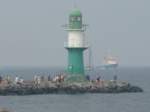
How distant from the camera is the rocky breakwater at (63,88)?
189 feet

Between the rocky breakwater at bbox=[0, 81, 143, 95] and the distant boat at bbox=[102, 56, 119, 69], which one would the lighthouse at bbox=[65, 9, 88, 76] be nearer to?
the rocky breakwater at bbox=[0, 81, 143, 95]

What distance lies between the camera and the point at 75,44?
201ft

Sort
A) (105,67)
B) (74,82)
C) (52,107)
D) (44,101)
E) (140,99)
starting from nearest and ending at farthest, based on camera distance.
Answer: (52,107), (44,101), (140,99), (74,82), (105,67)

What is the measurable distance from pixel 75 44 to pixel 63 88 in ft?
11.7

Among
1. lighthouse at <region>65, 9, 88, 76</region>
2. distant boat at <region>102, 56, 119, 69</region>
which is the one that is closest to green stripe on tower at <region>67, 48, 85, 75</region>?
lighthouse at <region>65, 9, 88, 76</region>

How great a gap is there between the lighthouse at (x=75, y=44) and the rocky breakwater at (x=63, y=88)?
127cm

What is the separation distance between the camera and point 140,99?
56844 mm

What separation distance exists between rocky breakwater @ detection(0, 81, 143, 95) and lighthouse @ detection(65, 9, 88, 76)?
4.16 feet

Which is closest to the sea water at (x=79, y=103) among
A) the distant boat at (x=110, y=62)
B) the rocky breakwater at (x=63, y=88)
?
the rocky breakwater at (x=63, y=88)

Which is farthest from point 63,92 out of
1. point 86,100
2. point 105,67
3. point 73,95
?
point 105,67

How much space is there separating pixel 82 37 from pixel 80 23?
3.27 feet

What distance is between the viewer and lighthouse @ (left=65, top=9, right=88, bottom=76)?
61094mm

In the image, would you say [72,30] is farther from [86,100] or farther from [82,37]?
[86,100]

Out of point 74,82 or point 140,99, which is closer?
point 140,99
